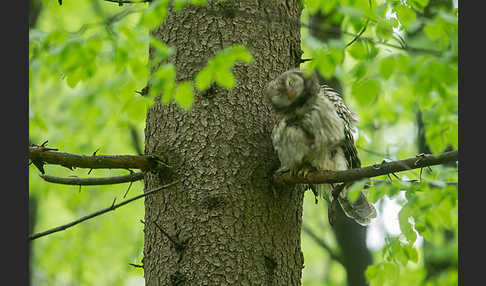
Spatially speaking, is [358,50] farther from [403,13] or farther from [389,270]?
[389,270]

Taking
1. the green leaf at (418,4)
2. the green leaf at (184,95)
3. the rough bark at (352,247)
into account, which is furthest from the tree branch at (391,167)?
the rough bark at (352,247)

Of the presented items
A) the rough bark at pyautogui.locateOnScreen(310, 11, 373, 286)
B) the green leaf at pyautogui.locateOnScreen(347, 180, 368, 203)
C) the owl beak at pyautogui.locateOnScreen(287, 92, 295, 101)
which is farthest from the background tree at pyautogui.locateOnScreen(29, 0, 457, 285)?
the rough bark at pyautogui.locateOnScreen(310, 11, 373, 286)

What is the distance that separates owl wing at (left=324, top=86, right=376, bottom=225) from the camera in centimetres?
382

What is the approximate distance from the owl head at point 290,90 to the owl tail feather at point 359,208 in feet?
3.46

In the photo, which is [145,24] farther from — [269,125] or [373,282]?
[373,282]

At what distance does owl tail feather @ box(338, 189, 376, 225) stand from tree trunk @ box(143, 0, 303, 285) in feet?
2.65

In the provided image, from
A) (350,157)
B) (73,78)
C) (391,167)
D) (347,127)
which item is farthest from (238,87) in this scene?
(73,78)

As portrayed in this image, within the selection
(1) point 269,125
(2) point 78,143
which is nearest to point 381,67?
(1) point 269,125

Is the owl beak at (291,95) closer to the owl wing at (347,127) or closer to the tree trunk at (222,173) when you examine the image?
the tree trunk at (222,173)

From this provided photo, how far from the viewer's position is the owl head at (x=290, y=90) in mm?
3367

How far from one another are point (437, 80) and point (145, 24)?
2.11 m

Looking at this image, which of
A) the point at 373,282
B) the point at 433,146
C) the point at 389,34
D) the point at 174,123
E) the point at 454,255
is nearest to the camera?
the point at 174,123

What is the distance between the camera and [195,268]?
10.3 ft

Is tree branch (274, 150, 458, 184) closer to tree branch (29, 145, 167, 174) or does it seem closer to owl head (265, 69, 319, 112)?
owl head (265, 69, 319, 112)
